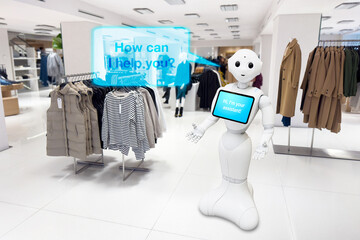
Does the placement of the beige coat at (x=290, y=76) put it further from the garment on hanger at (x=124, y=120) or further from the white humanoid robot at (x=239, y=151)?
the garment on hanger at (x=124, y=120)

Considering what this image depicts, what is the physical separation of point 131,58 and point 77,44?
1.50 metres

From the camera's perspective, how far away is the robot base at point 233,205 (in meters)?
2.33

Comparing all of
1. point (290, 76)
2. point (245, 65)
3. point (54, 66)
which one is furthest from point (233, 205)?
point (54, 66)

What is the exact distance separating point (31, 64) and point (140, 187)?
37.9 feet

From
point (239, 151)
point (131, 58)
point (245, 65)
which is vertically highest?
point (131, 58)

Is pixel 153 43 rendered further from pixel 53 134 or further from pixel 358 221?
pixel 358 221

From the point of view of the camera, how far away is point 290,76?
3.75m

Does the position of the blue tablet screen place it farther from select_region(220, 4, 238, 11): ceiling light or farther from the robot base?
select_region(220, 4, 238, 11): ceiling light

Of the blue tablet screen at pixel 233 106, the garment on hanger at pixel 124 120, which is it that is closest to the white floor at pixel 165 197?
the garment on hanger at pixel 124 120

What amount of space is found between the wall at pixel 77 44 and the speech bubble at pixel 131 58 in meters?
0.16

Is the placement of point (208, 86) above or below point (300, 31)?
below

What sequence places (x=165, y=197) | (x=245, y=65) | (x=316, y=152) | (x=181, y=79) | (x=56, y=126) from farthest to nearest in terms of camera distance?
1. (x=181, y=79)
2. (x=316, y=152)
3. (x=56, y=126)
4. (x=165, y=197)
5. (x=245, y=65)

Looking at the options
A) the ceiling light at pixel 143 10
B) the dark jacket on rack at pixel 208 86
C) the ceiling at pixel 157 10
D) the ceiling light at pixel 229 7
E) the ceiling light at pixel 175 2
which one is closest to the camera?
the ceiling at pixel 157 10

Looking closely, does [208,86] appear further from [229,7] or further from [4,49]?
[4,49]
